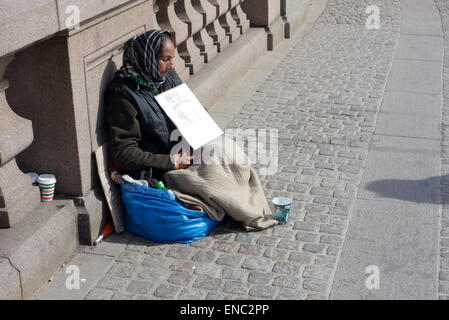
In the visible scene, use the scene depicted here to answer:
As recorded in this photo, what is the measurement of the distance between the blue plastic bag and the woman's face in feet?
2.64

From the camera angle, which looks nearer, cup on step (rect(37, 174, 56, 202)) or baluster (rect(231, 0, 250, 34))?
cup on step (rect(37, 174, 56, 202))

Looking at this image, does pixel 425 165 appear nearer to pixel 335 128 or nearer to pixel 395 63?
pixel 335 128

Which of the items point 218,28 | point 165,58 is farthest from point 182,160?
point 218,28

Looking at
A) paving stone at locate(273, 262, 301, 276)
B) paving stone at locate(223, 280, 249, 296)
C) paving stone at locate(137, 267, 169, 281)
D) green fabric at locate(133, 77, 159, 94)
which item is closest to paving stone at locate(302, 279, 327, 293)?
paving stone at locate(273, 262, 301, 276)

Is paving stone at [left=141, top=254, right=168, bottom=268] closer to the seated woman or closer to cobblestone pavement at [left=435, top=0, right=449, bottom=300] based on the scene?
the seated woman

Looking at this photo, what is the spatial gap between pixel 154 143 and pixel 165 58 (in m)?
0.58

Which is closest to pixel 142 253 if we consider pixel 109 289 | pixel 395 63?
pixel 109 289

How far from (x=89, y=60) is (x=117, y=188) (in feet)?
2.98

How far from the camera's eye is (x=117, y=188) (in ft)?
15.4

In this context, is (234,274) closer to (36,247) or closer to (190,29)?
(36,247)

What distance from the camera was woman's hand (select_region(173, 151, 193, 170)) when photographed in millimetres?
4637

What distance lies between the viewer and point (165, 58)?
15.1ft
